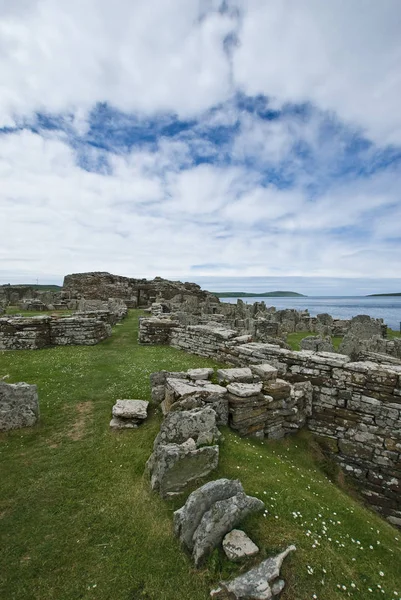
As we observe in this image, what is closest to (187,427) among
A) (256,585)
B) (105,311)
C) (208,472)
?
(208,472)

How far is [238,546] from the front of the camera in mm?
3445

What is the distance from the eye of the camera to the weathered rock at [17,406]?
6.53m

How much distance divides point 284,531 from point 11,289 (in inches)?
1700

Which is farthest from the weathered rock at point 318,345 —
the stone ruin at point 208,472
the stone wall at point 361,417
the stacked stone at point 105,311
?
the stacked stone at point 105,311

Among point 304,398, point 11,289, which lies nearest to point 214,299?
point 11,289

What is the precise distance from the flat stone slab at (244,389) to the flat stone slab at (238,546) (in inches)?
128

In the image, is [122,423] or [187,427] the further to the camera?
[122,423]

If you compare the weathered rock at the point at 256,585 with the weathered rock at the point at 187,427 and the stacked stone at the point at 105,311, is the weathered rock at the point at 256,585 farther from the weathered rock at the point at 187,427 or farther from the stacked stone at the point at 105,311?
the stacked stone at the point at 105,311

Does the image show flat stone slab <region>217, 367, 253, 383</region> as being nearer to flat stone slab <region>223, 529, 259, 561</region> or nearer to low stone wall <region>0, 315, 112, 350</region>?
flat stone slab <region>223, 529, 259, 561</region>

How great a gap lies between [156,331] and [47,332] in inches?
210

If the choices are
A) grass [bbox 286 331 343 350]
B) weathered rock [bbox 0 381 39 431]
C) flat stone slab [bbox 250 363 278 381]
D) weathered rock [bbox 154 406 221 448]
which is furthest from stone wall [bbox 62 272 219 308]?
weathered rock [bbox 154 406 221 448]

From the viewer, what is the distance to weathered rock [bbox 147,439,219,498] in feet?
14.8

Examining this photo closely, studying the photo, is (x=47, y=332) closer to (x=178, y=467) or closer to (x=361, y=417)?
Result: (x=178, y=467)

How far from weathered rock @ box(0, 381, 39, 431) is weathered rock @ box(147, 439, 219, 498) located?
3.64 metres
